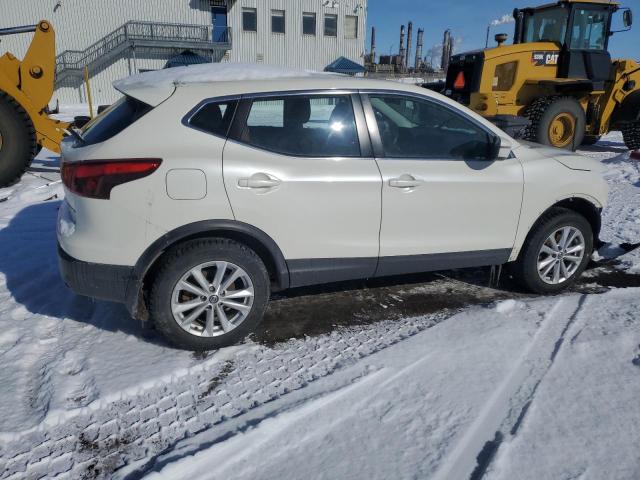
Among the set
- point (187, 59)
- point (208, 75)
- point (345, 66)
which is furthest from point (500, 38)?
point (187, 59)

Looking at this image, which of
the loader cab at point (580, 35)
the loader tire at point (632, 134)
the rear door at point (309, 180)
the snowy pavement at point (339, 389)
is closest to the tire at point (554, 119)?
the loader cab at point (580, 35)

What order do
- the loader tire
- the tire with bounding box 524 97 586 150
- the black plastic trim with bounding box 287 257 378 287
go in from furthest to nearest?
the loader tire
the tire with bounding box 524 97 586 150
the black plastic trim with bounding box 287 257 378 287

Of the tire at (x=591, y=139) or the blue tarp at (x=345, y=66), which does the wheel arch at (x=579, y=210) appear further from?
the blue tarp at (x=345, y=66)

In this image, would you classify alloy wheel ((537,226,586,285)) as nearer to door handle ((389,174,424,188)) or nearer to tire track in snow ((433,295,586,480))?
tire track in snow ((433,295,586,480))

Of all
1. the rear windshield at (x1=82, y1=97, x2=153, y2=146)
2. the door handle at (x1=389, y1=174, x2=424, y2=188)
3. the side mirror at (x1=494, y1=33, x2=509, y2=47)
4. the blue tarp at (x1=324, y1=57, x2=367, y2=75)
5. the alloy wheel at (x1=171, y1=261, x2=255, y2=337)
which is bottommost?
the alloy wheel at (x1=171, y1=261, x2=255, y2=337)

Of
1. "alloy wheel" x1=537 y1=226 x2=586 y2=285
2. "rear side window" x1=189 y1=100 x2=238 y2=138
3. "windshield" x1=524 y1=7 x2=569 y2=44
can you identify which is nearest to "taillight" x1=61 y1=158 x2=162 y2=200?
"rear side window" x1=189 y1=100 x2=238 y2=138

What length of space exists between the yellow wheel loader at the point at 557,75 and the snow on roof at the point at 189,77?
25.9ft

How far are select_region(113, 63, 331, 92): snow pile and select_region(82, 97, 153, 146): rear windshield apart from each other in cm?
12

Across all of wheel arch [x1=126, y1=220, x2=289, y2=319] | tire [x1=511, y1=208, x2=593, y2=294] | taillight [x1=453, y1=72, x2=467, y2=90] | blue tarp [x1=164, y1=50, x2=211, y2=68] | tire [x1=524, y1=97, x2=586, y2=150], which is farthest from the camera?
blue tarp [x1=164, y1=50, x2=211, y2=68]

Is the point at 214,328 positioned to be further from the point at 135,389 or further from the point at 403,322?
the point at 403,322

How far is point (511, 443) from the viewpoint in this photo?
2.38 metres

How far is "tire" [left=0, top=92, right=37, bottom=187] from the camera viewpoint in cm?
712

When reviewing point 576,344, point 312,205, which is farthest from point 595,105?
point 312,205

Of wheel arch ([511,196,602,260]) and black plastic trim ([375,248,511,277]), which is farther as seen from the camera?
wheel arch ([511,196,602,260])
